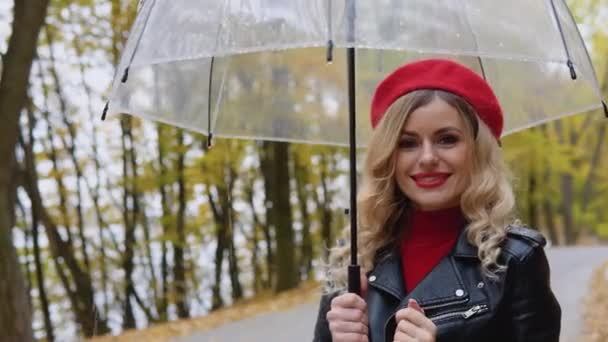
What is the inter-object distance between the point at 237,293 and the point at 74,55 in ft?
19.6

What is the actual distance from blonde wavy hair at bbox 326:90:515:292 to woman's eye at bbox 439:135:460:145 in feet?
0.12

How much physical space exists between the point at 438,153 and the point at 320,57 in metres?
1.79

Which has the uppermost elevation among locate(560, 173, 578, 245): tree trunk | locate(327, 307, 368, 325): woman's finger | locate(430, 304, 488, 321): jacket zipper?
locate(430, 304, 488, 321): jacket zipper

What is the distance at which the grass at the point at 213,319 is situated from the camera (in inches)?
410

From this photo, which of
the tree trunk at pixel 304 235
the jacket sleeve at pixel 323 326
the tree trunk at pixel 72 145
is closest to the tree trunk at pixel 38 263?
the tree trunk at pixel 72 145

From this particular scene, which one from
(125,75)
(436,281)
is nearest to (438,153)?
(436,281)

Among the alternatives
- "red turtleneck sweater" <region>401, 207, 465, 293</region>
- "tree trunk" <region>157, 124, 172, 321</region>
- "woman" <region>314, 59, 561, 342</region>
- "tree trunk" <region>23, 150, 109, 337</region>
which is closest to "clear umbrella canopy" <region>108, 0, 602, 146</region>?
"woman" <region>314, 59, 561, 342</region>

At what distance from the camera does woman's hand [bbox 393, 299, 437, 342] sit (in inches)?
79.5

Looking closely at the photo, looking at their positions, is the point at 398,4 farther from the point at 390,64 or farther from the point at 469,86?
the point at 390,64

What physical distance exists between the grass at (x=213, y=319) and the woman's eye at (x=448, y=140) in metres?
7.21

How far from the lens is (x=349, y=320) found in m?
2.22

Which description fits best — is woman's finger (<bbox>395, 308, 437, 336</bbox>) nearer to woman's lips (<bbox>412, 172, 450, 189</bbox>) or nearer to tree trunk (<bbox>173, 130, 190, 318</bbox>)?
woman's lips (<bbox>412, 172, 450, 189</bbox>)

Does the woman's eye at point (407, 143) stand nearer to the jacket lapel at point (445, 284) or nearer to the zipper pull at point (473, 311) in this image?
the jacket lapel at point (445, 284)

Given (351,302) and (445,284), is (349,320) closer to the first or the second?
(351,302)
